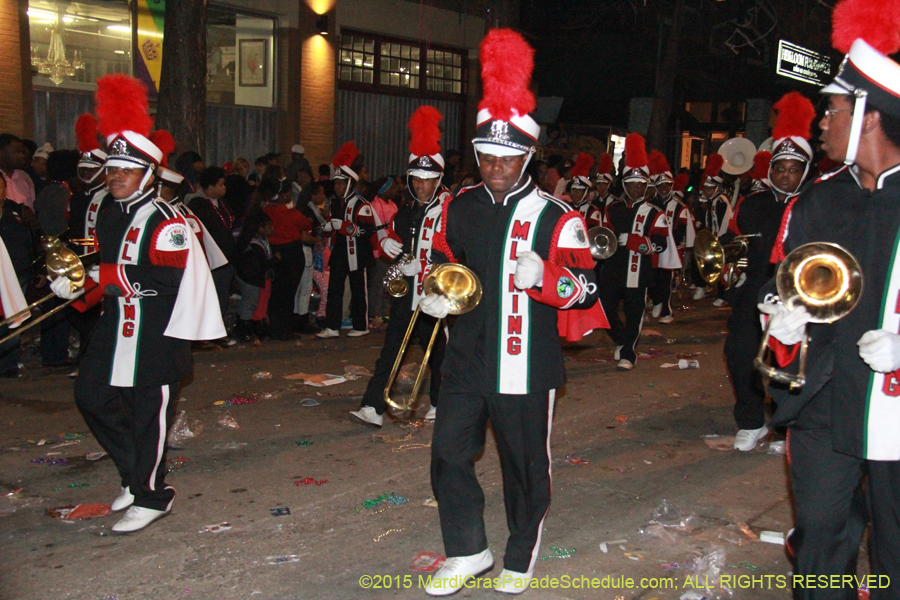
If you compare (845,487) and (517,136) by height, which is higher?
(517,136)

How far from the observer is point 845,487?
3.27 meters

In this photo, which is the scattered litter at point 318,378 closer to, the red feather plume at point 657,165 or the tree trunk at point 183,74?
the tree trunk at point 183,74

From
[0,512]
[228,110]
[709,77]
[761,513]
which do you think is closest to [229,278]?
[0,512]

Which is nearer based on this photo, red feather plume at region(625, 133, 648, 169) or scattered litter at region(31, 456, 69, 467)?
scattered litter at region(31, 456, 69, 467)

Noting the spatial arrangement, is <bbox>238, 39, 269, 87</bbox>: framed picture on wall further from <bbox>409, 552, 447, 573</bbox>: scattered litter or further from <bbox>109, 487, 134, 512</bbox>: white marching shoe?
<bbox>409, 552, 447, 573</bbox>: scattered litter

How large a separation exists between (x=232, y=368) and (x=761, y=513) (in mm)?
5652

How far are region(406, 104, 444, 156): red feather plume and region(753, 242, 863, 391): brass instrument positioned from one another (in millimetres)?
4246

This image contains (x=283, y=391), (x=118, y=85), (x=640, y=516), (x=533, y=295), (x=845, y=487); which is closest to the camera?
(x=845, y=487)

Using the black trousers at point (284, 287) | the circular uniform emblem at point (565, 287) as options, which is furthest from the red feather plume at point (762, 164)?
the circular uniform emblem at point (565, 287)

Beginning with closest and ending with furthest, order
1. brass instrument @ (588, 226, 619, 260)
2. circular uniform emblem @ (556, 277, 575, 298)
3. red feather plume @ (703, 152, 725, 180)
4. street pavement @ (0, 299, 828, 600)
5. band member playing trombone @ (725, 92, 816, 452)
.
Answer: circular uniform emblem @ (556, 277, 575, 298)
street pavement @ (0, 299, 828, 600)
band member playing trombone @ (725, 92, 816, 452)
brass instrument @ (588, 226, 619, 260)
red feather plume @ (703, 152, 725, 180)

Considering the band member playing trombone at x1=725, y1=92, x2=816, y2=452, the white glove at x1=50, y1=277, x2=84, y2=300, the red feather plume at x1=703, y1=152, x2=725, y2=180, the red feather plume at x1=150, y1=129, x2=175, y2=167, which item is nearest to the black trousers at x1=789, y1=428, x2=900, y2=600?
the band member playing trombone at x1=725, y1=92, x2=816, y2=452

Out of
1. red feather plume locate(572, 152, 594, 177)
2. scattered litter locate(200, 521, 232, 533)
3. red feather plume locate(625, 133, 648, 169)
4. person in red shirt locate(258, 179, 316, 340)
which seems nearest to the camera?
scattered litter locate(200, 521, 232, 533)

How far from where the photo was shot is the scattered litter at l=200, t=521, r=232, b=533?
4.98 meters

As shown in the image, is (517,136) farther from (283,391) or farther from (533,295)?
(283,391)
